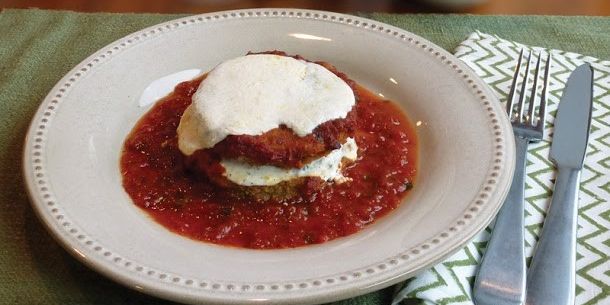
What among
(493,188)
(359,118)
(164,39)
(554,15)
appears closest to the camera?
(493,188)

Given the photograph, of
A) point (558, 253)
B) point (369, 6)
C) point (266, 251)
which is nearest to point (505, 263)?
point (558, 253)

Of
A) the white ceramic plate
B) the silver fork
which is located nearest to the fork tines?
the silver fork

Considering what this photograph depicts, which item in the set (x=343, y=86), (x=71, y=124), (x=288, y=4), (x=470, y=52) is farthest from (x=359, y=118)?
(x=288, y=4)

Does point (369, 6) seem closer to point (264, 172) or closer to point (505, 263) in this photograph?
point (264, 172)


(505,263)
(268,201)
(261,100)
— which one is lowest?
(268,201)

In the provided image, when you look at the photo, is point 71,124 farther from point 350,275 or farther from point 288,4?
point 288,4

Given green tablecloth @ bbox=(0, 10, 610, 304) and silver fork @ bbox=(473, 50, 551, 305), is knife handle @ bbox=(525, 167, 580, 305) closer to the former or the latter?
silver fork @ bbox=(473, 50, 551, 305)

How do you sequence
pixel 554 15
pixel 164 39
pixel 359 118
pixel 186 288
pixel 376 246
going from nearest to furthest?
1. pixel 186 288
2. pixel 376 246
3. pixel 359 118
4. pixel 164 39
5. pixel 554 15

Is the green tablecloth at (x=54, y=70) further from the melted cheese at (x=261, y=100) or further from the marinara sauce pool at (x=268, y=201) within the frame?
the melted cheese at (x=261, y=100)
